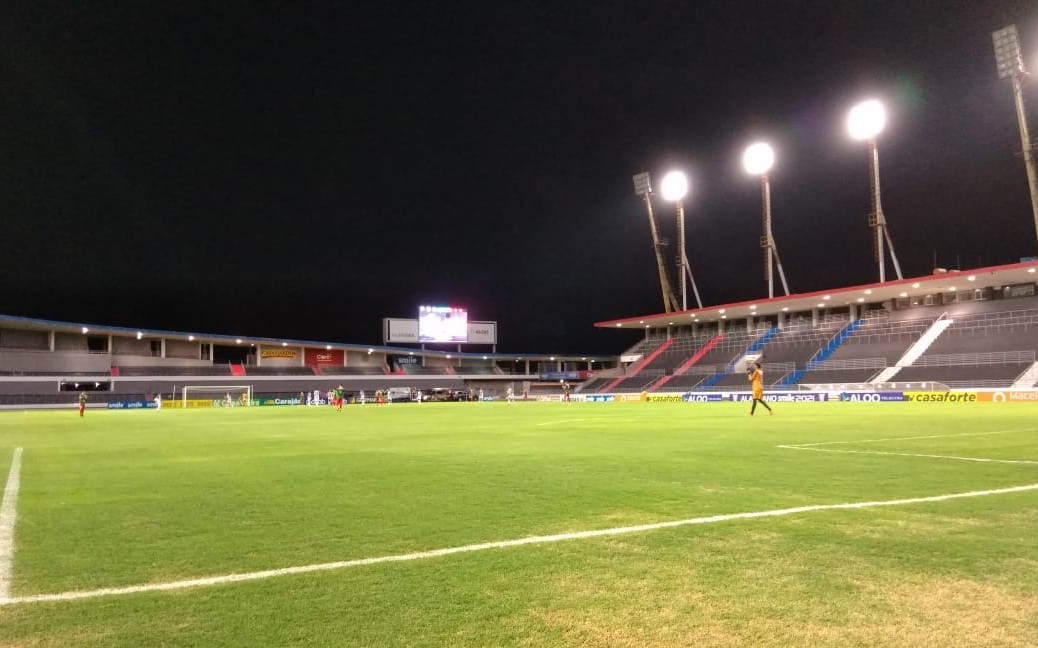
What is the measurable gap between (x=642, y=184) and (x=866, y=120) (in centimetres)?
2903

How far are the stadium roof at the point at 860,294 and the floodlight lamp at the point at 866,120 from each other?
12.0 metres

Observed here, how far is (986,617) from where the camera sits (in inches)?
129

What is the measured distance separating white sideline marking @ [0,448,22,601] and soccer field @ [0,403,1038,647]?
5 centimetres

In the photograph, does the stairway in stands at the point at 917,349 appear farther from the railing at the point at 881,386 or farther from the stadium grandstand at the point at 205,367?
the stadium grandstand at the point at 205,367

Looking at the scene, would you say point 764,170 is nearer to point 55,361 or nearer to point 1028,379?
point 1028,379

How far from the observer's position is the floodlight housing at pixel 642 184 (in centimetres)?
7750

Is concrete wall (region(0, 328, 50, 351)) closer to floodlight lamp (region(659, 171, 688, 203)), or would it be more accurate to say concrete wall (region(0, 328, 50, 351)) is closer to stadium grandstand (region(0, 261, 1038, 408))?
stadium grandstand (region(0, 261, 1038, 408))

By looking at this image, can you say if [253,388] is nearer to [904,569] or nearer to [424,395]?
[424,395]

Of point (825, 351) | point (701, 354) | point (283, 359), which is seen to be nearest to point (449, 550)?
point (825, 351)

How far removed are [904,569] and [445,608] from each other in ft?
9.20

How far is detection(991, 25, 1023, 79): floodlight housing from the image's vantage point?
43.6 metres

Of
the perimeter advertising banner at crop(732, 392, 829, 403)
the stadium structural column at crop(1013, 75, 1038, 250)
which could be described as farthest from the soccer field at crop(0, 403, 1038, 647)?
the stadium structural column at crop(1013, 75, 1038, 250)

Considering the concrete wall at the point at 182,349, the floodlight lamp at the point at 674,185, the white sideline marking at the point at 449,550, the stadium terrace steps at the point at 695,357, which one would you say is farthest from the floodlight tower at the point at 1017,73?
the concrete wall at the point at 182,349

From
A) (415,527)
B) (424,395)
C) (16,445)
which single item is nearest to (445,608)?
(415,527)
